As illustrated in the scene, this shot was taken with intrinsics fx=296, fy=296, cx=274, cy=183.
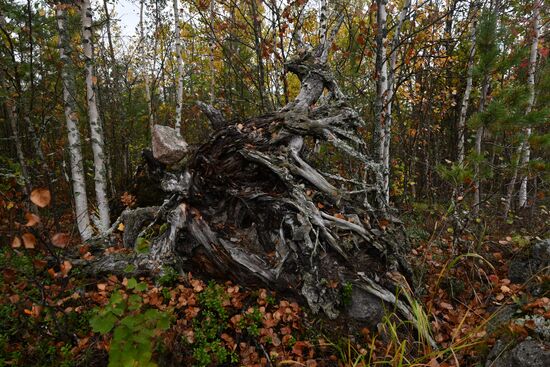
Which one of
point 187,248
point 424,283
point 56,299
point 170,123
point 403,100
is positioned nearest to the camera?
point 56,299

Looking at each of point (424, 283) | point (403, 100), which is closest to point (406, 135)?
point (403, 100)

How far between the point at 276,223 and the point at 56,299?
2.35 metres

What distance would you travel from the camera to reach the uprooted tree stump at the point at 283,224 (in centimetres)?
338

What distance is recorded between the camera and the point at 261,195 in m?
3.79

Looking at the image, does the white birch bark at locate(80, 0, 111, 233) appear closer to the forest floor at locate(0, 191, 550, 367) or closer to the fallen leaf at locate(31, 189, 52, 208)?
the forest floor at locate(0, 191, 550, 367)

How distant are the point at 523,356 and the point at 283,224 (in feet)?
8.02

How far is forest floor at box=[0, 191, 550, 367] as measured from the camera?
248cm

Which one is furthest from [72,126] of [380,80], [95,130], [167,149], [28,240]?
[380,80]

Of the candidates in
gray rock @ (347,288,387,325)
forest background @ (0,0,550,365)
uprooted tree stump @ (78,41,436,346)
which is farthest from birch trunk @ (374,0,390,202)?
gray rock @ (347,288,387,325)

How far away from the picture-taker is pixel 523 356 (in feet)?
7.79

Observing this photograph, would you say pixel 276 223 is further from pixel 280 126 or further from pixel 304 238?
pixel 280 126

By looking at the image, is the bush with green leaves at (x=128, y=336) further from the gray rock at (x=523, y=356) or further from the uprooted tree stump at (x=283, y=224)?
the gray rock at (x=523, y=356)

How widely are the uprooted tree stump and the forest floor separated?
201 mm

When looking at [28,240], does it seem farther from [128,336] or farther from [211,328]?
[211,328]
